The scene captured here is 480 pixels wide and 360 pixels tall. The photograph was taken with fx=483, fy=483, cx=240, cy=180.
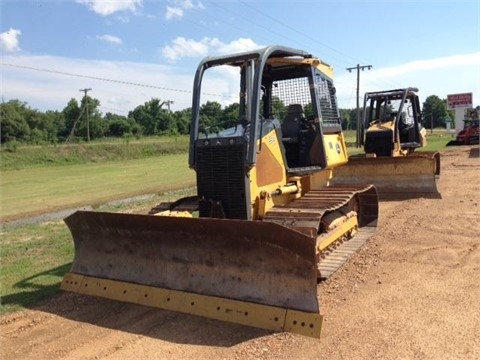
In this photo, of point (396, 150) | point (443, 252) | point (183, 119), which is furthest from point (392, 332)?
point (183, 119)

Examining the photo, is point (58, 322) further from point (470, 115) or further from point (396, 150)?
point (470, 115)

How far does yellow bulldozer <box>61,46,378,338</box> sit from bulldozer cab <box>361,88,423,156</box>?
6.53 meters

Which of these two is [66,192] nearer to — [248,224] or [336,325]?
[248,224]

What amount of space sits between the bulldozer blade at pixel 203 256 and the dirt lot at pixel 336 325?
0.34 meters

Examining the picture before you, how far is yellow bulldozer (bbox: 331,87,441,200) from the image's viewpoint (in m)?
11.8

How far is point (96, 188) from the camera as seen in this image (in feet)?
66.9

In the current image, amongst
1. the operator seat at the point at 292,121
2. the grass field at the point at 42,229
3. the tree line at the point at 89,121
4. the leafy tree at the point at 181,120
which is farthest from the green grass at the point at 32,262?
the leafy tree at the point at 181,120

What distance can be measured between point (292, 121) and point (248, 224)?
2.90m

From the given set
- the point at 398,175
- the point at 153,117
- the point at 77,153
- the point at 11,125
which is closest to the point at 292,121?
the point at 398,175

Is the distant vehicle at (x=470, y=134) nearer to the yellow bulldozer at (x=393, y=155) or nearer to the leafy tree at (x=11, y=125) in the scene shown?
the yellow bulldozer at (x=393, y=155)

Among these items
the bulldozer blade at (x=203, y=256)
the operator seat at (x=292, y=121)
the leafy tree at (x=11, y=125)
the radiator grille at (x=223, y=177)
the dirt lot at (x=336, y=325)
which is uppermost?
the leafy tree at (x=11, y=125)

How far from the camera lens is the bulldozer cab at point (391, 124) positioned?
13828mm

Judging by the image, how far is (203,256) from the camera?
5.21m

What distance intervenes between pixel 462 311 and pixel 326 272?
1507 millimetres
